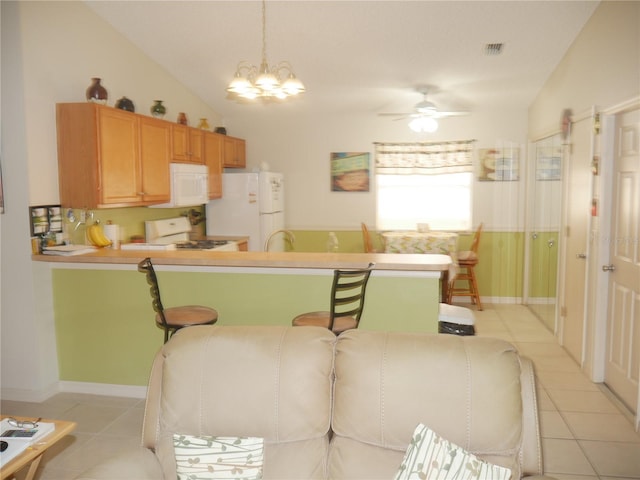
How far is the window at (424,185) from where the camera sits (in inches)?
262

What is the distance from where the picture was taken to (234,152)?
21.5 feet

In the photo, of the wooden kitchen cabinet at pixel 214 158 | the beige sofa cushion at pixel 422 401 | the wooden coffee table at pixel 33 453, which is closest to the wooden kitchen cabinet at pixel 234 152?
the wooden kitchen cabinet at pixel 214 158

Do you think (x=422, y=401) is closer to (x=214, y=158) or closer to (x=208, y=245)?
(x=208, y=245)

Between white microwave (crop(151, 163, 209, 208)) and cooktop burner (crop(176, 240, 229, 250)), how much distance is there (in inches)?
16.2

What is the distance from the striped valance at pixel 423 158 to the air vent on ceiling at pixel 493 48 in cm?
194

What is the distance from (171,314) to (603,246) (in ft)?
10.3

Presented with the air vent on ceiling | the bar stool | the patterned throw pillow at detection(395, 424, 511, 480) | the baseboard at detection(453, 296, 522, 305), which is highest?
the air vent on ceiling

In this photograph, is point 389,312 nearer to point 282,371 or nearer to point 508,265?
point 282,371

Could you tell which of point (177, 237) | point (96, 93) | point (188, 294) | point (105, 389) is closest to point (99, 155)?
point (96, 93)

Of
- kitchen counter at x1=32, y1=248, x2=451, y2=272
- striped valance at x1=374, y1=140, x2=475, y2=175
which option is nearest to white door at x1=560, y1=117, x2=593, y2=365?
kitchen counter at x1=32, y1=248, x2=451, y2=272

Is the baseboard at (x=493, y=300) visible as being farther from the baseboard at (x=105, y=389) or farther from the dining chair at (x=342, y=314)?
the baseboard at (x=105, y=389)

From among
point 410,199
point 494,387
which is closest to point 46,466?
point 494,387

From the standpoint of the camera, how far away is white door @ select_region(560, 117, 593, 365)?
4.30m

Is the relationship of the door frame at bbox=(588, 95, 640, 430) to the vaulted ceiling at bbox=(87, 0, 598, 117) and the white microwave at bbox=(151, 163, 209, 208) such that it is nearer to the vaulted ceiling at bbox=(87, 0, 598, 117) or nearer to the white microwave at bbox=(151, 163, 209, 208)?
the vaulted ceiling at bbox=(87, 0, 598, 117)
